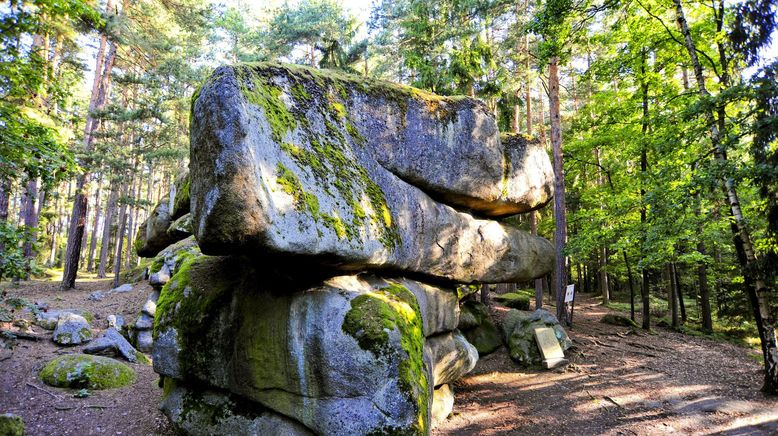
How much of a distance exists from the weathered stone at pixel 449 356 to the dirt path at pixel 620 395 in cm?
82

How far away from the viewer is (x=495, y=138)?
901cm

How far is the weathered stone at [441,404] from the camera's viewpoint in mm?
7941

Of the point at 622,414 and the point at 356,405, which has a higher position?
the point at 356,405

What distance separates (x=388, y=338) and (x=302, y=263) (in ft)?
4.93

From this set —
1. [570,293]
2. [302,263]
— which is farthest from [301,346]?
[570,293]

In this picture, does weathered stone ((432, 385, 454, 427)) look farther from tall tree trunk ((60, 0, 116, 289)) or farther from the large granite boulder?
tall tree trunk ((60, 0, 116, 289))

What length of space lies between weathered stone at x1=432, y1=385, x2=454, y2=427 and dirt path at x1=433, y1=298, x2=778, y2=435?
19 cm

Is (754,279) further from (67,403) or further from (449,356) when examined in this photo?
(67,403)

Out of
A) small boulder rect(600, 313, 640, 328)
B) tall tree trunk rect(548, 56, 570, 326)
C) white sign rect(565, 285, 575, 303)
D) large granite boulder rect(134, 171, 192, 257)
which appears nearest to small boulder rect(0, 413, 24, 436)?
large granite boulder rect(134, 171, 192, 257)

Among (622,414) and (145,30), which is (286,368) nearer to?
(622,414)

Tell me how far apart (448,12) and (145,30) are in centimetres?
1379

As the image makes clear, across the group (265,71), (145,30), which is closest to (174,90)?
(145,30)

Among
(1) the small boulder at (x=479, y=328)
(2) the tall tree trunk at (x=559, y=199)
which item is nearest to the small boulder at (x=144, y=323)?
(1) the small boulder at (x=479, y=328)

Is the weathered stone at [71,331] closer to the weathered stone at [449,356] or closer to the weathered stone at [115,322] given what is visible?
the weathered stone at [115,322]
